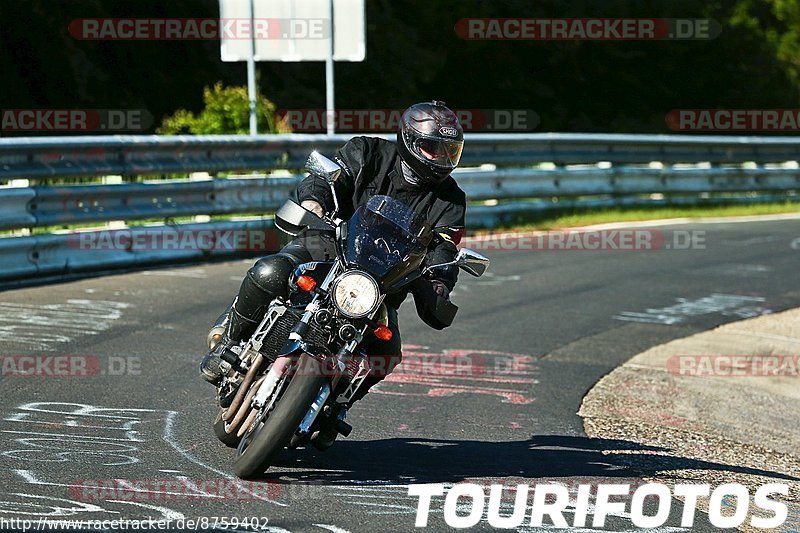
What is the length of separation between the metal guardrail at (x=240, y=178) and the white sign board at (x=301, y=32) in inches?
99.1

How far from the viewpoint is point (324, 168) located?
5969mm

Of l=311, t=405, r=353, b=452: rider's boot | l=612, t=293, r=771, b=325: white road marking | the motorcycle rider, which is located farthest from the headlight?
l=612, t=293, r=771, b=325: white road marking

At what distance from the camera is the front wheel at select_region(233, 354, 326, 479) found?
5.59 meters

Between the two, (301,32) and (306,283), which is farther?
(301,32)

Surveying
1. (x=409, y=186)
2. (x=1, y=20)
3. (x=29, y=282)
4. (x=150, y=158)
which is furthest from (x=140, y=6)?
(x=409, y=186)

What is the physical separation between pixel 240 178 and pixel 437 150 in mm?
8207

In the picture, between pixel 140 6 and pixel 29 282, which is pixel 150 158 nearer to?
pixel 29 282

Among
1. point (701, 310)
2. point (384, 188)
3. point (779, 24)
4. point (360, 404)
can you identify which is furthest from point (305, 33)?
point (779, 24)

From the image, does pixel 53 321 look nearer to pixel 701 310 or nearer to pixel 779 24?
pixel 701 310

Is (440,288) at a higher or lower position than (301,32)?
lower

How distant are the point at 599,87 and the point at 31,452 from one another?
104ft

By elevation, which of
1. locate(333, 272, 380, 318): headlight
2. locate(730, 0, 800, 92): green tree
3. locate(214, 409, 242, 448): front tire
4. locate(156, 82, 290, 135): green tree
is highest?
locate(730, 0, 800, 92): green tree

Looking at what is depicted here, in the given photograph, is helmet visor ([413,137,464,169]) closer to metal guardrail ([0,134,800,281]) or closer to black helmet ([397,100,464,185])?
black helmet ([397,100,464,185])

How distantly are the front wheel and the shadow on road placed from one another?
23cm
